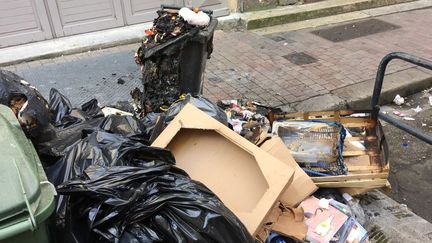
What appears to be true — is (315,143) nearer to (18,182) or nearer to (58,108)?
(58,108)

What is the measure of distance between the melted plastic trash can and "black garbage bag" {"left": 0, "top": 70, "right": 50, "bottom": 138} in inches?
23.9

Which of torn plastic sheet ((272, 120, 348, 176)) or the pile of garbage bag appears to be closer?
the pile of garbage bag

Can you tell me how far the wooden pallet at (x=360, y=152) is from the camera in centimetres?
272

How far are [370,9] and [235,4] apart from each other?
243cm

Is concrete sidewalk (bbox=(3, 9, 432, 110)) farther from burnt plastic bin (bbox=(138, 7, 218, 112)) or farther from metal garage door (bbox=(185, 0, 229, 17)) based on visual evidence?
burnt plastic bin (bbox=(138, 7, 218, 112))

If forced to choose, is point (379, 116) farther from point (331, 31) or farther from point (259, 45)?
point (331, 31)

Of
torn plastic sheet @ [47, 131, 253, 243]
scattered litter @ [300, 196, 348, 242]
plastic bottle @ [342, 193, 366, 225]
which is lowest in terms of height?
plastic bottle @ [342, 193, 366, 225]

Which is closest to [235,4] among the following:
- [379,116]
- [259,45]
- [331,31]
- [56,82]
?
[259,45]

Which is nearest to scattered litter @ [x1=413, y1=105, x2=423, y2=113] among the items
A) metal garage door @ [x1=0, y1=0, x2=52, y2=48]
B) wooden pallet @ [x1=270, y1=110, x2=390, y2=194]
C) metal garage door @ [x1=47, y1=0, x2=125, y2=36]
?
wooden pallet @ [x1=270, y1=110, x2=390, y2=194]

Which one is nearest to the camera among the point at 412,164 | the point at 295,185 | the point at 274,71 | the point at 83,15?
the point at 295,185

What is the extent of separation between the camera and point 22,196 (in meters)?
1.40

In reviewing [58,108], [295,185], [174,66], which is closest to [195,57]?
[174,66]

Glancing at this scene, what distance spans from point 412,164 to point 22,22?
4706 mm

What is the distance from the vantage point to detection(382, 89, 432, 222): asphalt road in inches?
128
